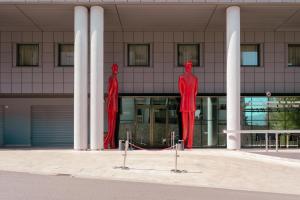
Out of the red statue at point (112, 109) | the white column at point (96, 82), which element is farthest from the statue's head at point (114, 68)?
the white column at point (96, 82)

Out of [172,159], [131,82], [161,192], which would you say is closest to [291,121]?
[131,82]

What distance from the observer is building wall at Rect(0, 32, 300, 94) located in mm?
27891

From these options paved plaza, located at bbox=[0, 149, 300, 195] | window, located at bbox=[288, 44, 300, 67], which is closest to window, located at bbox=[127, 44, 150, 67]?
window, located at bbox=[288, 44, 300, 67]

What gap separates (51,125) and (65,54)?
4.34 meters

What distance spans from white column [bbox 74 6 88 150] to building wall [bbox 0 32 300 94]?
→ 558cm

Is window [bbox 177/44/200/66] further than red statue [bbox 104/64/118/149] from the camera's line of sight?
Yes

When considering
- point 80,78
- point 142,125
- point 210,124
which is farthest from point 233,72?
point 142,125

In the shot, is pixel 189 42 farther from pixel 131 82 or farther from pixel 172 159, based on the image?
pixel 172 159

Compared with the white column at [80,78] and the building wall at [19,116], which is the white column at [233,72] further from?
the building wall at [19,116]

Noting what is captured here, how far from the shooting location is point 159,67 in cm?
2803

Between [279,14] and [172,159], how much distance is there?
10319mm

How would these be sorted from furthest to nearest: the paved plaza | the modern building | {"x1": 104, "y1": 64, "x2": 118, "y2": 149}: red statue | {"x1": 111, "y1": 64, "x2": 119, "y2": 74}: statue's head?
the modern building < {"x1": 111, "y1": 64, "x2": 119, "y2": 74}: statue's head < {"x1": 104, "y1": 64, "x2": 118, "y2": 149}: red statue < the paved plaza

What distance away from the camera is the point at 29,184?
12.7 meters

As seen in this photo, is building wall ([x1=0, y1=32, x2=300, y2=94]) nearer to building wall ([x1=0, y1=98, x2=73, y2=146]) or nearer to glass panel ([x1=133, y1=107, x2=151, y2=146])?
building wall ([x1=0, y1=98, x2=73, y2=146])
